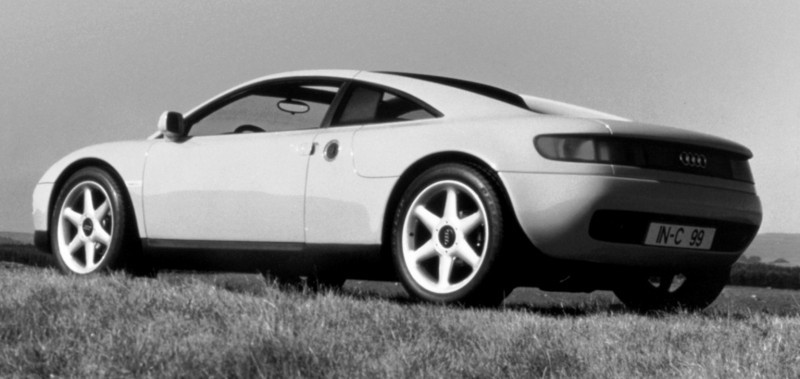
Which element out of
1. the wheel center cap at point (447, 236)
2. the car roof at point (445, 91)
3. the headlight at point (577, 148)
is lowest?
the wheel center cap at point (447, 236)

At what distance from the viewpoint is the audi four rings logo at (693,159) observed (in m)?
5.75

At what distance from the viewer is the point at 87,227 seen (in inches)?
292

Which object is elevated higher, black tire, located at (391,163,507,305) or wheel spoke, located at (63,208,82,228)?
black tire, located at (391,163,507,305)

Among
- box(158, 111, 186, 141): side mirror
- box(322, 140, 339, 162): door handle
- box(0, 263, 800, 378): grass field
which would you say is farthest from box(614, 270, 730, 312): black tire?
box(158, 111, 186, 141): side mirror

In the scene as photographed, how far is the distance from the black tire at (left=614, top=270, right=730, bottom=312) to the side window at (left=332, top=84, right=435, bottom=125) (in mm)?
1573

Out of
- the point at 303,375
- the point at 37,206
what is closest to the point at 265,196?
the point at 37,206

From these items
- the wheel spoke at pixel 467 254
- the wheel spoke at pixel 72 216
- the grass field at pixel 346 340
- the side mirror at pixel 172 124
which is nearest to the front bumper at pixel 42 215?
the wheel spoke at pixel 72 216

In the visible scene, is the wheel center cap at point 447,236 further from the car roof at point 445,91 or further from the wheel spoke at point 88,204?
the wheel spoke at point 88,204

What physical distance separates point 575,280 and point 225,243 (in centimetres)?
208

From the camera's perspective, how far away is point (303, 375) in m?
3.67

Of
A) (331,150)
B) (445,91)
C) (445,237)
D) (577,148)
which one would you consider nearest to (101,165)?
(331,150)

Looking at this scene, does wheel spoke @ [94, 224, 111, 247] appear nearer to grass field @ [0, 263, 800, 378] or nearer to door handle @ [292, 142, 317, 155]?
grass field @ [0, 263, 800, 378]

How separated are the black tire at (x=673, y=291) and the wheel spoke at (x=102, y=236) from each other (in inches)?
125

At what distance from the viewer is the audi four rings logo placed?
575cm
